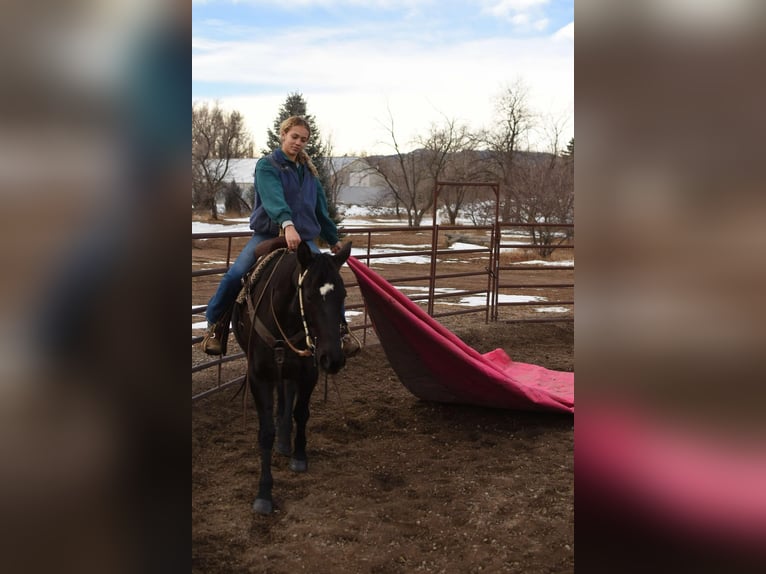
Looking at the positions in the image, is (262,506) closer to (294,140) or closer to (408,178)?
(294,140)

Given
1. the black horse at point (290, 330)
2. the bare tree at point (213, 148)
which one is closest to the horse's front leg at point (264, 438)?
the black horse at point (290, 330)

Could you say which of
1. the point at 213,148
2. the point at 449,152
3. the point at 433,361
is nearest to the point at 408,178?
the point at 449,152

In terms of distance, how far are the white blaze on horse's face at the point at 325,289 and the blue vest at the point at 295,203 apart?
0.80 meters

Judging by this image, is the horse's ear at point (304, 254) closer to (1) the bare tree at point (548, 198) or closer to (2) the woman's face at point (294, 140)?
(2) the woman's face at point (294, 140)

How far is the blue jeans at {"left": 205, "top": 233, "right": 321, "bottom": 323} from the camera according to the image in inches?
147

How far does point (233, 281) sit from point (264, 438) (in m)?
0.94

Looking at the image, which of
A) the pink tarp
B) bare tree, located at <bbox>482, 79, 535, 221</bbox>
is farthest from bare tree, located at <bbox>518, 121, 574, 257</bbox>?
the pink tarp

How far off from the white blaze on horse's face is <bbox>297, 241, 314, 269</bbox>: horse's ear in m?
0.14

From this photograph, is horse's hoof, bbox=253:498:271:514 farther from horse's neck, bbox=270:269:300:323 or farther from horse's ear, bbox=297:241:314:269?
horse's ear, bbox=297:241:314:269

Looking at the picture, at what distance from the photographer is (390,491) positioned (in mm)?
3480

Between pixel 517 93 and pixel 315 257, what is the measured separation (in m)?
26.3

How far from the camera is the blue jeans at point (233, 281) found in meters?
3.73
